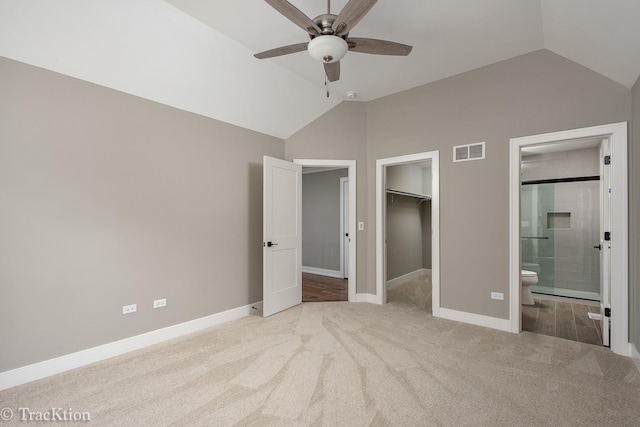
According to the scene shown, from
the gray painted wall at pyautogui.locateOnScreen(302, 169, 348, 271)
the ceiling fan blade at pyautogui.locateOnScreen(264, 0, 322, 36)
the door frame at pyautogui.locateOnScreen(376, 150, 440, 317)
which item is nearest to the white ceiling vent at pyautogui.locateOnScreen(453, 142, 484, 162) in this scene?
the door frame at pyautogui.locateOnScreen(376, 150, 440, 317)

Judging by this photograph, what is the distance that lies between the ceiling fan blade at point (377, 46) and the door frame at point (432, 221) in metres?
1.92

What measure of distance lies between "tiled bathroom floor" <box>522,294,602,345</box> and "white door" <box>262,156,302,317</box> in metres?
2.97

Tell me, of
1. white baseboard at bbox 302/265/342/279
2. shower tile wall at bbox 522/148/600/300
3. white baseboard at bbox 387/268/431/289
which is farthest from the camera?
white baseboard at bbox 302/265/342/279

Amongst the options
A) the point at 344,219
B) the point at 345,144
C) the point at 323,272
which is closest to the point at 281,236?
the point at 345,144

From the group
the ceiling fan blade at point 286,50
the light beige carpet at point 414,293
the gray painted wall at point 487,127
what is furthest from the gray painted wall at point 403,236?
the ceiling fan blade at point 286,50

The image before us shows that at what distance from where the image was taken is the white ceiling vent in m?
3.54

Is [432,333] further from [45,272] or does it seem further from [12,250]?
[12,250]

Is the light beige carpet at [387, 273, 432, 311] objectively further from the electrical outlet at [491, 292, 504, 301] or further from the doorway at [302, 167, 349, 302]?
the doorway at [302, 167, 349, 302]

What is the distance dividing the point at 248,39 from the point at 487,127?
2879 mm

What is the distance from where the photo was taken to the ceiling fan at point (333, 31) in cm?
179

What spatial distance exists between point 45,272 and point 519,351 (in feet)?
14.0

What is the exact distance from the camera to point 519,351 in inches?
109

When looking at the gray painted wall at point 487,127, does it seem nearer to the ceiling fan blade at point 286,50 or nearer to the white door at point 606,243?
the white door at point 606,243

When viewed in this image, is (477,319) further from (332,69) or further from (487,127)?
(332,69)
